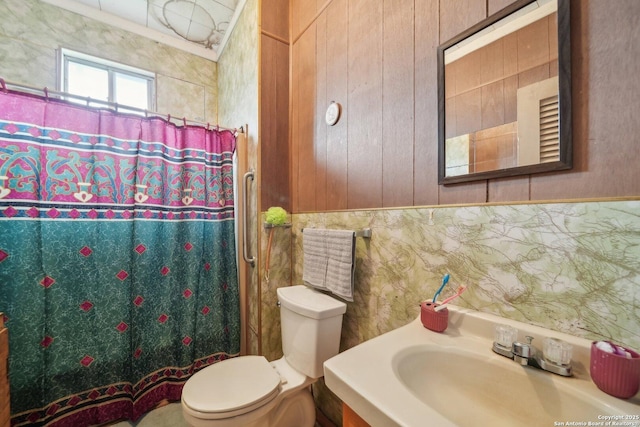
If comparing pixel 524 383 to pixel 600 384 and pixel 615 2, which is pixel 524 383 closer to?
pixel 600 384

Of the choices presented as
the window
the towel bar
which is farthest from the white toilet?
the window

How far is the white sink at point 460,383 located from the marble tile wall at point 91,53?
9.08 feet

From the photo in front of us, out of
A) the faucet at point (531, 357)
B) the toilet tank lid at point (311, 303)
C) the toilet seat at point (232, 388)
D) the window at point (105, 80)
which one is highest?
the window at point (105, 80)

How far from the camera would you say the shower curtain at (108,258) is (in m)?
1.22

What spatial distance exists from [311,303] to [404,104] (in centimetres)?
98

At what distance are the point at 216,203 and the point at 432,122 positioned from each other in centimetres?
145

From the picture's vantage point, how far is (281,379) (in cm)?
115

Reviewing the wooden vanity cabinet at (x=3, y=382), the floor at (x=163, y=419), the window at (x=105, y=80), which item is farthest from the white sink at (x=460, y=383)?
the window at (x=105, y=80)

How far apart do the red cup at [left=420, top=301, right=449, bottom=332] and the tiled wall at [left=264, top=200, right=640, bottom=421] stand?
81mm

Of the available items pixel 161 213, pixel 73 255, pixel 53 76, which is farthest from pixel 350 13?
pixel 53 76

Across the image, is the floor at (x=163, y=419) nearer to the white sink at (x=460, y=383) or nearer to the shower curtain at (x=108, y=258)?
the shower curtain at (x=108, y=258)

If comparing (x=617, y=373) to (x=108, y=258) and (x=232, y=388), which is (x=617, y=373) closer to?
(x=232, y=388)

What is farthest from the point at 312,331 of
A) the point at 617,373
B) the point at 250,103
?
the point at 250,103

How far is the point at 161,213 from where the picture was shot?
1.56 meters
